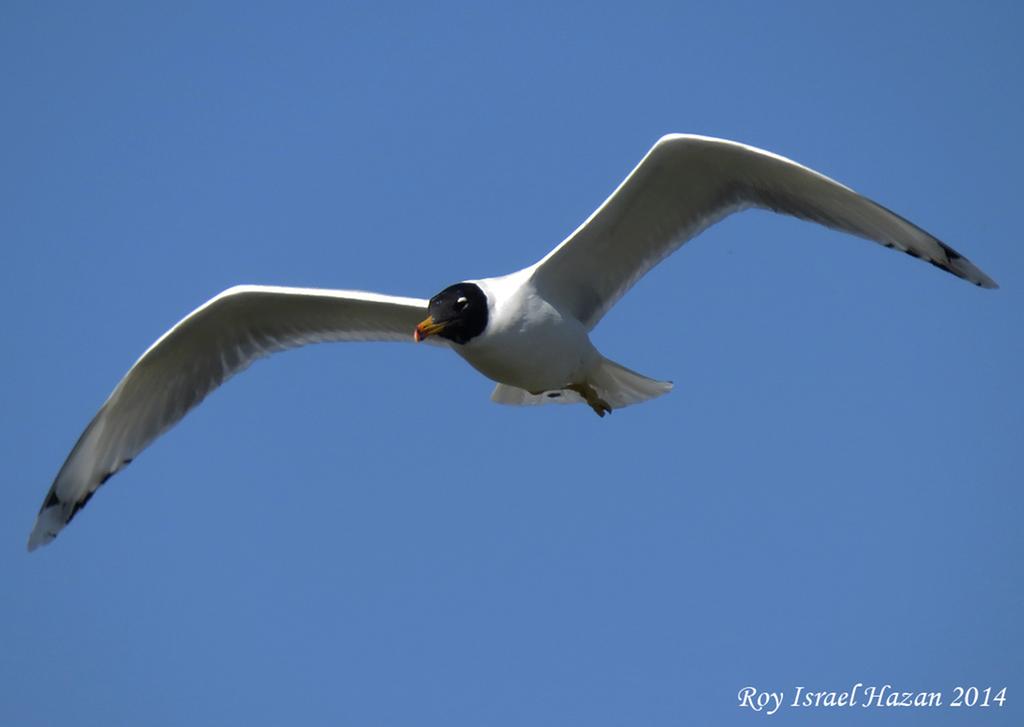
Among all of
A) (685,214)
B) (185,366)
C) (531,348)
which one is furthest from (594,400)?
(185,366)

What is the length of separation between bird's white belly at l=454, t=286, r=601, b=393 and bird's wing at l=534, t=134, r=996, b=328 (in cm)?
28

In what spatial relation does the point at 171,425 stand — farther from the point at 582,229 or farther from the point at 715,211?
the point at 715,211

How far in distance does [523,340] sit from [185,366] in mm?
2389

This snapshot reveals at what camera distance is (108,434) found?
28.0ft

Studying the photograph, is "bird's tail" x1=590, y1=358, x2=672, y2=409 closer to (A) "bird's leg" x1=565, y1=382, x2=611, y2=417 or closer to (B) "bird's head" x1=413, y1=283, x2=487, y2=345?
(A) "bird's leg" x1=565, y1=382, x2=611, y2=417

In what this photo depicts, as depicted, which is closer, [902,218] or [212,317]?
[902,218]

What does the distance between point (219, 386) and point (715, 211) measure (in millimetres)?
3415

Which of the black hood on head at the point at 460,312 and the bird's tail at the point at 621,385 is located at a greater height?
the black hood on head at the point at 460,312

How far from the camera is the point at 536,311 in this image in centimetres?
791

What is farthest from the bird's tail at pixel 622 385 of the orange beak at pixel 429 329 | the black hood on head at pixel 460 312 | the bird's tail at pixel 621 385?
the orange beak at pixel 429 329

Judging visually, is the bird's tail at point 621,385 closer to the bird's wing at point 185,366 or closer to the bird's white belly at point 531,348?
the bird's white belly at point 531,348

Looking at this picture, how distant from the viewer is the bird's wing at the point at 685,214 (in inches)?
304

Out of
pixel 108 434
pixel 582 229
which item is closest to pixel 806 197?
pixel 582 229

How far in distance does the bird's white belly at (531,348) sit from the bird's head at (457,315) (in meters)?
0.08
